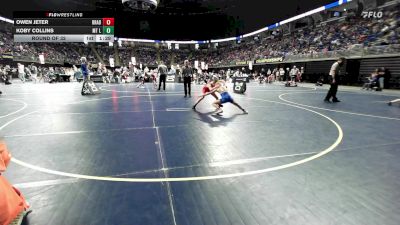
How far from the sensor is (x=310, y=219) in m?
2.36

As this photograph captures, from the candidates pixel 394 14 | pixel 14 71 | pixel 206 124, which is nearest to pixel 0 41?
pixel 14 71

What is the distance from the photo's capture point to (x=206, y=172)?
3480 millimetres

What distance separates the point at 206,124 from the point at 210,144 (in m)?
1.78

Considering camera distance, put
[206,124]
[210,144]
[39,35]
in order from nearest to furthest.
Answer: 1. [210,144]
2. [206,124]
3. [39,35]

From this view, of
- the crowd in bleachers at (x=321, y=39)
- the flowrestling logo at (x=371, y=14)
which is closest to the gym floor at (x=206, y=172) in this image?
the crowd in bleachers at (x=321, y=39)

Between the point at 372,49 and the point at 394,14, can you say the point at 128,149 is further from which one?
the point at 394,14
